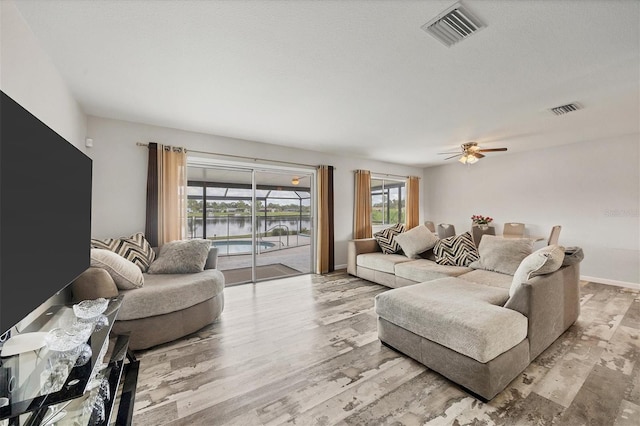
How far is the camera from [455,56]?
6.71ft

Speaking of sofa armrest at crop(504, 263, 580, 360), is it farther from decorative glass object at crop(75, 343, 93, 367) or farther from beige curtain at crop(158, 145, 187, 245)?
beige curtain at crop(158, 145, 187, 245)

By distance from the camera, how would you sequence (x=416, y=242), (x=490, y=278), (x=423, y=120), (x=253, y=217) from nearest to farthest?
(x=490, y=278) → (x=423, y=120) → (x=416, y=242) → (x=253, y=217)

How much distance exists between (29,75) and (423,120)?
390 centimetres

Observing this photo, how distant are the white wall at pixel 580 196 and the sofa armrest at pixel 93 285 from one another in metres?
6.90

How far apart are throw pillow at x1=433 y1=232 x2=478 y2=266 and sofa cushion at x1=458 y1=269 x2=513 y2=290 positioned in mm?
565

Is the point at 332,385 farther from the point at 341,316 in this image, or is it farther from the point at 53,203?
the point at 53,203

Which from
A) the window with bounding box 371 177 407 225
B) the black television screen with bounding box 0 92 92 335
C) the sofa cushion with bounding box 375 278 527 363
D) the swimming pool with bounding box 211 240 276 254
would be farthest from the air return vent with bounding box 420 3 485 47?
the window with bounding box 371 177 407 225

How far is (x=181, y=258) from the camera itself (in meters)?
3.06

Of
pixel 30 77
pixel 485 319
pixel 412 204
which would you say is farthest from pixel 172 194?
pixel 412 204

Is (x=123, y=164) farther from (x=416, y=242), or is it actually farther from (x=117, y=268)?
(x=416, y=242)

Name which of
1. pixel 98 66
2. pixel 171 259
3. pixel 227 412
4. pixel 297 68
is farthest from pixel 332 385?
pixel 98 66

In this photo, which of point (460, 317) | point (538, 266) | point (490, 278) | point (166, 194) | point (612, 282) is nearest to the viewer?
point (460, 317)

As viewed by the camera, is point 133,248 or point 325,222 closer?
point 133,248

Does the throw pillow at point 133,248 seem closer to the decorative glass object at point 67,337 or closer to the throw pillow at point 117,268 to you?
the throw pillow at point 117,268
